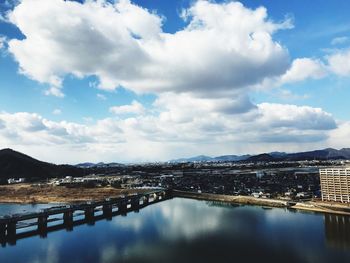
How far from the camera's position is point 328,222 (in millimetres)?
52969

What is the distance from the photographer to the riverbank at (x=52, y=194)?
8556cm

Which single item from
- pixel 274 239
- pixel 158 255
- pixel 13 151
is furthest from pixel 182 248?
pixel 13 151

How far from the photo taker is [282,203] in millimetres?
70750

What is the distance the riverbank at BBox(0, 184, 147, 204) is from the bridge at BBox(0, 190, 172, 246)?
12976 mm

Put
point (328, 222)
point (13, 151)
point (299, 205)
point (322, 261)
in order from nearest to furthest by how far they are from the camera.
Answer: point (322, 261), point (328, 222), point (299, 205), point (13, 151)

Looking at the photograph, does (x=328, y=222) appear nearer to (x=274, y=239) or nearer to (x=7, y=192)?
(x=274, y=239)

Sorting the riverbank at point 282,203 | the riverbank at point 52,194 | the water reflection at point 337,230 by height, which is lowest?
the water reflection at point 337,230

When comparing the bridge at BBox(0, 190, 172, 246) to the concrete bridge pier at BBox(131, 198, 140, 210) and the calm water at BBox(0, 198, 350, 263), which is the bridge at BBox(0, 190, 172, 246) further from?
the calm water at BBox(0, 198, 350, 263)

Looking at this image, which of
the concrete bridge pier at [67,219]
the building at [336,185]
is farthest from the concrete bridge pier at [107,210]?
the building at [336,185]

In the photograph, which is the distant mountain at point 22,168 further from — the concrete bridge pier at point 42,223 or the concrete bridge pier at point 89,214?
the concrete bridge pier at point 42,223

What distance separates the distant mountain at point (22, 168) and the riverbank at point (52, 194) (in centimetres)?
3306

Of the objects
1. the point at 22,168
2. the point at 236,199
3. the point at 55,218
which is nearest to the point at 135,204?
the point at 55,218

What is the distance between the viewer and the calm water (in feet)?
119

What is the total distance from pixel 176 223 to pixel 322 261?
25.1m
